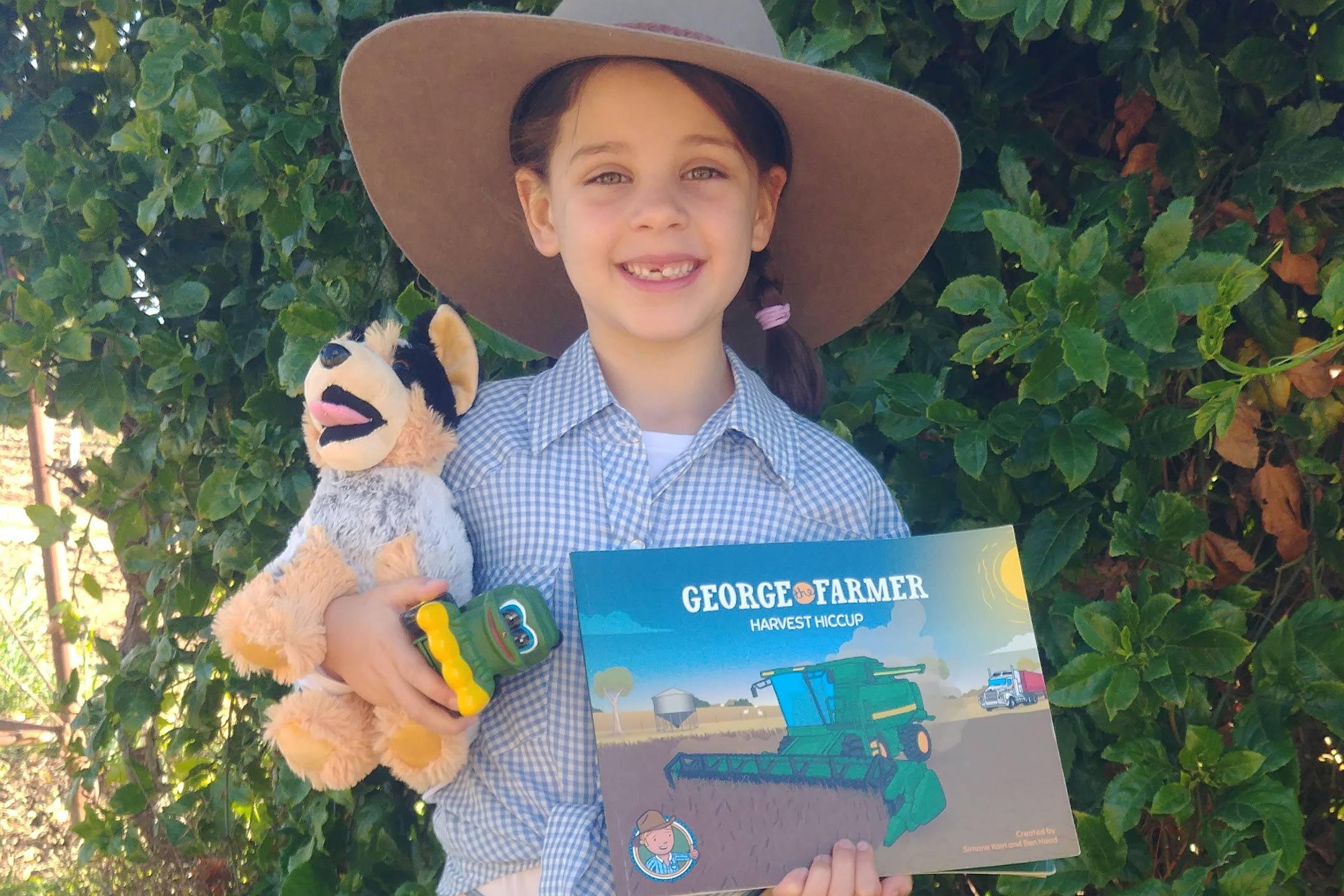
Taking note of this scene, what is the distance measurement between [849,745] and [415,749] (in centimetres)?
47

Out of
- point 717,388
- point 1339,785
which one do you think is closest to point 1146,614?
point 1339,785

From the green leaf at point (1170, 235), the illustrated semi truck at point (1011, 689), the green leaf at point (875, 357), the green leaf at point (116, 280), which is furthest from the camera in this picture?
the green leaf at point (116, 280)

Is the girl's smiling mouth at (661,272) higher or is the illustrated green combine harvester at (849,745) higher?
the girl's smiling mouth at (661,272)

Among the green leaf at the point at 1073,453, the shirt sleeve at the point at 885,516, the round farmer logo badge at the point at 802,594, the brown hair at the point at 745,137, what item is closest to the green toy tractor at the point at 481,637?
the round farmer logo badge at the point at 802,594

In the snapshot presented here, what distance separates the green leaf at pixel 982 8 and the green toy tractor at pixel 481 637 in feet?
3.21

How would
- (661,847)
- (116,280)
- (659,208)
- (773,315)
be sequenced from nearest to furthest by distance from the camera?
(661,847) < (659,208) < (773,315) < (116,280)

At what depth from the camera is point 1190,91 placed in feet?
5.28

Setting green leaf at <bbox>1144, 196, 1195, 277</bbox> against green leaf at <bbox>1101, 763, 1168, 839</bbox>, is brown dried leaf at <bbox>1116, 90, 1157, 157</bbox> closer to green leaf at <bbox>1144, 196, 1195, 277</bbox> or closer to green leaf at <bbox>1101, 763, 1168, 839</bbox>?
green leaf at <bbox>1144, 196, 1195, 277</bbox>

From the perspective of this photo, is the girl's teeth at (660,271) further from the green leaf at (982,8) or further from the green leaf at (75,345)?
the green leaf at (75,345)

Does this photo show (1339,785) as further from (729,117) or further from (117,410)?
(117,410)

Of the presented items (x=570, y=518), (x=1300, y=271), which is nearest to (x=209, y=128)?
(x=570, y=518)

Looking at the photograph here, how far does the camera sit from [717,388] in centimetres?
158

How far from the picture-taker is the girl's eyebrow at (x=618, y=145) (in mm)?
1403

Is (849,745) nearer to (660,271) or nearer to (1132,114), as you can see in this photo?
(660,271)
